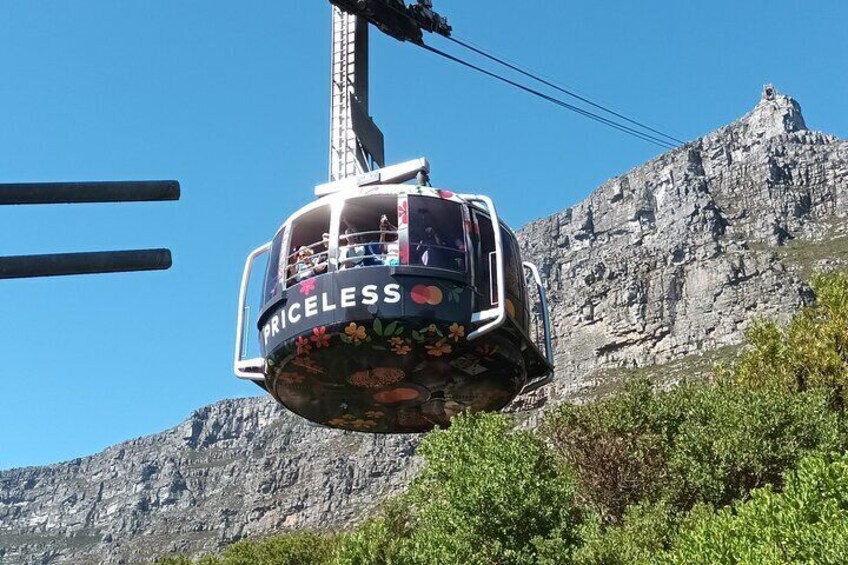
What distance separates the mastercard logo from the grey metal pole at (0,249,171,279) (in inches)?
401

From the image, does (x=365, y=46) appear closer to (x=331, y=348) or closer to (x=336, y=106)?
(x=336, y=106)

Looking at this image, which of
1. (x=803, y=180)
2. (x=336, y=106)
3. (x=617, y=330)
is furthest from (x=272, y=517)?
(x=336, y=106)

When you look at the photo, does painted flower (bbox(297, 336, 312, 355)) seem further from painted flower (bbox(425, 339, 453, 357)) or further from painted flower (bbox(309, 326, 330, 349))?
painted flower (bbox(425, 339, 453, 357))

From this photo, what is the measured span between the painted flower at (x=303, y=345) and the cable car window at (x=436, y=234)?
82.2 inches

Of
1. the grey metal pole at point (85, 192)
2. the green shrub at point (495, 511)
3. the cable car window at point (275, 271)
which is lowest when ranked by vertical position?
the grey metal pole at point (85, 192)

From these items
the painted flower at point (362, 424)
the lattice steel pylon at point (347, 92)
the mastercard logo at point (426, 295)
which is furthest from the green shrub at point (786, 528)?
the lattice steel pylon at point (347, 92)

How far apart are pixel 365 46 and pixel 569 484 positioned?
1682 centimetres

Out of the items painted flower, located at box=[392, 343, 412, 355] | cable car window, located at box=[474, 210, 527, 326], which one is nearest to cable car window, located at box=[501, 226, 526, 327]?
cable car window, located at box=[474, 210, 527, 326]

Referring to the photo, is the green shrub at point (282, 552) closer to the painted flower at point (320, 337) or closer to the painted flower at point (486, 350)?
the painted flower at point (486, 350)

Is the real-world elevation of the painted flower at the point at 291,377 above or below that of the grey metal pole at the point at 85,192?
above

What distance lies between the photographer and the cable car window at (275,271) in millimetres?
16234

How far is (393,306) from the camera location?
1476cm

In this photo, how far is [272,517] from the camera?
7712 inches

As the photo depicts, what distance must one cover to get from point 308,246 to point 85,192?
1137 cm
